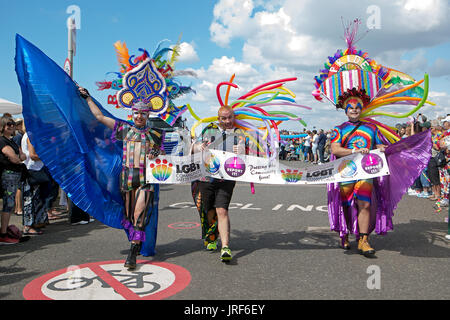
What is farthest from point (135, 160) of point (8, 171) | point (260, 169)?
point (8, 171)

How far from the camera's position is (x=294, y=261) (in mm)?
4379

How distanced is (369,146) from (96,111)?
3.37 meters

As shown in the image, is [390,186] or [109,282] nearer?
[109,282]

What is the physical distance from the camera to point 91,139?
454 centimetres

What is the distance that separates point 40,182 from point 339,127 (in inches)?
186

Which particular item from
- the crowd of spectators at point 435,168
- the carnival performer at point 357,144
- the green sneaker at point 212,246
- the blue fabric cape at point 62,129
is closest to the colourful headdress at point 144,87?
the blue fabric cape at point 62,129

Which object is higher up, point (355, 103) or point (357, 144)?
point (355, 103)

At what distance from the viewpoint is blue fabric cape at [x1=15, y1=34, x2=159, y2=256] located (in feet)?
14.1

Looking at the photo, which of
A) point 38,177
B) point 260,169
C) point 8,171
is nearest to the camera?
point 260,169

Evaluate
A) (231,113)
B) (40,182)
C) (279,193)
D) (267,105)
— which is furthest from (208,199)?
(279,193)

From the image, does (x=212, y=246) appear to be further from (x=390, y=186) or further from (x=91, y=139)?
(x=390, y=186)
